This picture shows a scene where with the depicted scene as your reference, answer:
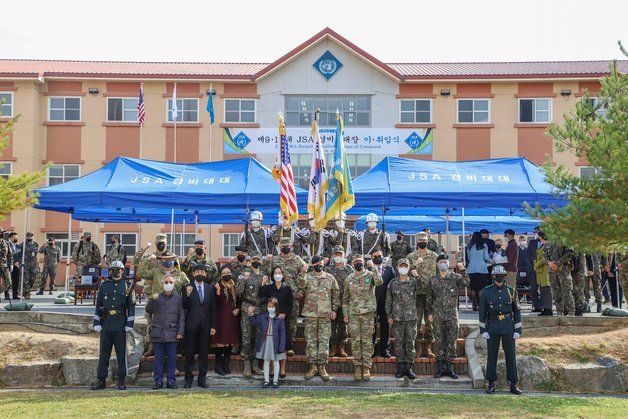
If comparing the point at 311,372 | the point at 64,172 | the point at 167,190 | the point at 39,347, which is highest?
the point at 64,172

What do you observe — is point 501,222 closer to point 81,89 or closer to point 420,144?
point 420,144

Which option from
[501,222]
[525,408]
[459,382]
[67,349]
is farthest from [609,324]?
[501,222]

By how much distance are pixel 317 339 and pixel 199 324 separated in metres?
1.95

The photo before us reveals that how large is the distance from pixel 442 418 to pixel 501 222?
60.5 ft

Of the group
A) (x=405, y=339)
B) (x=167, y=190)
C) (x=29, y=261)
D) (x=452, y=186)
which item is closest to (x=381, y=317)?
(x=405, y=339)

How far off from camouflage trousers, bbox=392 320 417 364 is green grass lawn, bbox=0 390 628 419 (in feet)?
4.16

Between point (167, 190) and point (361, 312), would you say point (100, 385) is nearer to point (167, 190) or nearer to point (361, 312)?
point (361, 312)

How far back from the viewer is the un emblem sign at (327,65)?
36.2 metres

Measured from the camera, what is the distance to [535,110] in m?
35.7

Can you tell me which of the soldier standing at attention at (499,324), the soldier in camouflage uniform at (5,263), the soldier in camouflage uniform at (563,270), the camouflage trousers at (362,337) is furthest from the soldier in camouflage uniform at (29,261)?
the soldier standing at attention at (499,324)

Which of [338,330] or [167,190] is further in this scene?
[167,190]

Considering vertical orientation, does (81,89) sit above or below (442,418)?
above

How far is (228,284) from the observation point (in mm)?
13516

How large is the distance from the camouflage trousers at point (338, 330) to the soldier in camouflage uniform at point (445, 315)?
1575mm
